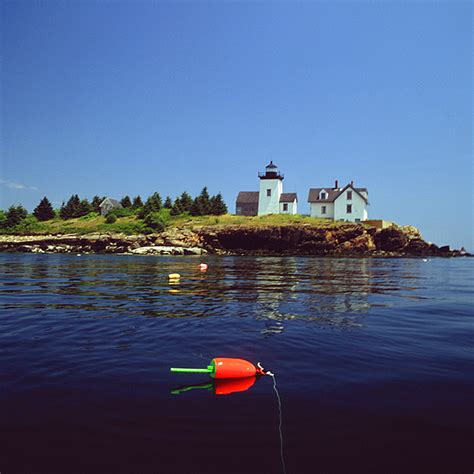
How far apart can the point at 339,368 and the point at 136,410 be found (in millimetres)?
3817

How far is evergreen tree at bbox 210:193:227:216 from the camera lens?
278 feet

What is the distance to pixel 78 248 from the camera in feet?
227

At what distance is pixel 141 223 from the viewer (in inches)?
3132

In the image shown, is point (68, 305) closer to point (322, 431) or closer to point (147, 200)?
point (322, 431)

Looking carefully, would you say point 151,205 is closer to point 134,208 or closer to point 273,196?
point 134,208

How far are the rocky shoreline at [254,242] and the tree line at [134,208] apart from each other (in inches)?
555

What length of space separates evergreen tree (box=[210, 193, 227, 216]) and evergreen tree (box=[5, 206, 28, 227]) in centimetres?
4889

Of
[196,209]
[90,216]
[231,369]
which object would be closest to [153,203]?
[196,209]

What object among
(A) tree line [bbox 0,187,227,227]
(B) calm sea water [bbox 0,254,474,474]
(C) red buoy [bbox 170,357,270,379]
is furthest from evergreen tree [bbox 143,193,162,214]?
(C) red buoy [bbox 170,357,270,379]

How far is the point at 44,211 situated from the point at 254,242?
6356 cm

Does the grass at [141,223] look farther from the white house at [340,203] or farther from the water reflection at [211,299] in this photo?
the water reflection at [211,299]

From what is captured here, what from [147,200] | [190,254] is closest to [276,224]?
[190,254]

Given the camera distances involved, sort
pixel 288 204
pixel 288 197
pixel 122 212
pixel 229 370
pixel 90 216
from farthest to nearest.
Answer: pixel 90 216
pixel 122 212
pixel 288 197
pixel 288 204
pixel 229 370

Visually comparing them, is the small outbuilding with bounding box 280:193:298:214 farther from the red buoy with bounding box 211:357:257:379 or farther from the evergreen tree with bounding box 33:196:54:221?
the red buoy with bounding box 211:357:257:379
